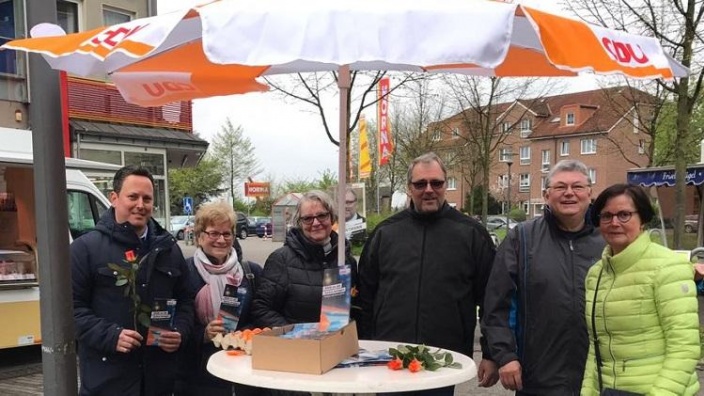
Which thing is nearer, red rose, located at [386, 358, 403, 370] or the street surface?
red rose, located at [386, 358, 403, 370]

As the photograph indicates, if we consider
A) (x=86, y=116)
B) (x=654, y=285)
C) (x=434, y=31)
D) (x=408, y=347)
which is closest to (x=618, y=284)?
(x=654, y=285)

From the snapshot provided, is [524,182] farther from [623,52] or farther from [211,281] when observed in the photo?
[623,52]

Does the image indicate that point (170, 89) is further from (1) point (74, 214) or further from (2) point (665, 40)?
(2) point (665, 40)

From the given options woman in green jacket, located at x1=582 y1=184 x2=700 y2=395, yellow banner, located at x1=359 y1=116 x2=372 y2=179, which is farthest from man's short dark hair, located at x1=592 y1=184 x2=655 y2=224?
yellow banner, located at x1=359 y1=116 x2=372 y2=179

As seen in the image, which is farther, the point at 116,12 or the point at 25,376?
the point at 116,12

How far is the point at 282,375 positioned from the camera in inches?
93.3

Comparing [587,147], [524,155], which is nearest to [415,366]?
[587,147]

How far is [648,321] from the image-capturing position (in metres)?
2.36

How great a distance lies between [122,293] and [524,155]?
59.0 metres

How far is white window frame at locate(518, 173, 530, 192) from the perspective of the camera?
193 feet

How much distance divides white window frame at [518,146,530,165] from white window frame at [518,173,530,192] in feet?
3.93

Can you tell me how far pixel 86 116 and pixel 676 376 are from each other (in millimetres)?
14461

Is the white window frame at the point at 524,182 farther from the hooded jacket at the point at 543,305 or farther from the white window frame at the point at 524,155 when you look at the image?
the hooded jacket at the point at 543,305

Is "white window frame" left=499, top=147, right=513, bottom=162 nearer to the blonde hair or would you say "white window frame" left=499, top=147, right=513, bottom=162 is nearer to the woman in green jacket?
the blonde hair
